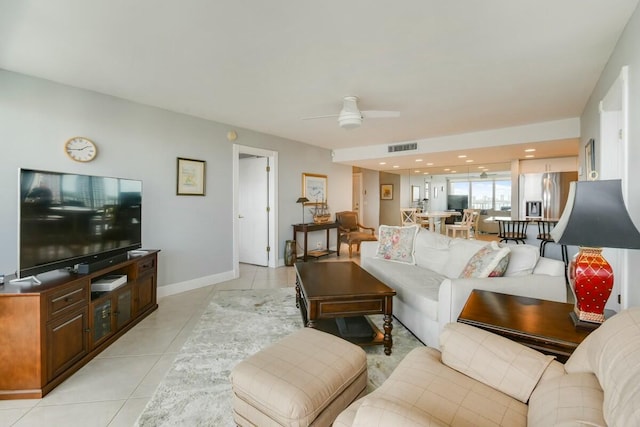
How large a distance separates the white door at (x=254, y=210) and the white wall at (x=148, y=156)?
29 cm

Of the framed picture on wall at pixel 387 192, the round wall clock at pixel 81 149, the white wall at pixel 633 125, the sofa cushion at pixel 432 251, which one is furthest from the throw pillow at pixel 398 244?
the framed picture on wall at pixel 387 192

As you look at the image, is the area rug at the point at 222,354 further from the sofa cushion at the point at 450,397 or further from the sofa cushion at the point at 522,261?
the sofa cushion at the point at 522,261

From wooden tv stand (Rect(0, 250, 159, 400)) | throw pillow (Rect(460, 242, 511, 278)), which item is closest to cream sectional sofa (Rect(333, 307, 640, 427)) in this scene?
throw pillow (Rect(460, 242, 511, 278))

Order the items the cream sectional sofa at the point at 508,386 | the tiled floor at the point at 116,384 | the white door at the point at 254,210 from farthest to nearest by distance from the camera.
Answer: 1. the white door at the point at 254,210
2. the tiled floor at the point at 116,384
3. the cream sectional sofa at the point at 508,386

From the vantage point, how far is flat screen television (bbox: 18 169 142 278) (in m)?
2.01

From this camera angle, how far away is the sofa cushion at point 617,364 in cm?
68

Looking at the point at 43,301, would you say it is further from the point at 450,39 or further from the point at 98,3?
the point at 450,39

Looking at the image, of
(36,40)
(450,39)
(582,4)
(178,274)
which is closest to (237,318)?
(178,274)

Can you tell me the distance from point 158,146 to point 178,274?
5.57 ft

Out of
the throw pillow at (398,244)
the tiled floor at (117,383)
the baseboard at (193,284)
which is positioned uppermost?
the throw pillow at (398,244)

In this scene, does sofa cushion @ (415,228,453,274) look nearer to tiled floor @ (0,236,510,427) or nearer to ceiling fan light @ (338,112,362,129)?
ceiling fan light @ (338,112,362,129)

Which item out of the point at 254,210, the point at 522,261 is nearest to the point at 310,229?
the point at 254,210

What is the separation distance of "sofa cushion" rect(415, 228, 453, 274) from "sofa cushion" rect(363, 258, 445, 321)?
10 cm

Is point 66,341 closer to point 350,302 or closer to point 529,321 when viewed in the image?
point 350,302
